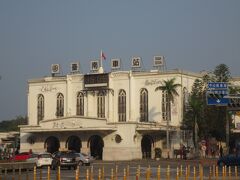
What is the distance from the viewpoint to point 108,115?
80.0 metres

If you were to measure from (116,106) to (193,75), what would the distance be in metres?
11.7

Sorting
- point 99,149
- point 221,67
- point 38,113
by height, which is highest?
point 221,67

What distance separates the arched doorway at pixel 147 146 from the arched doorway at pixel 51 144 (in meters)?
12.3

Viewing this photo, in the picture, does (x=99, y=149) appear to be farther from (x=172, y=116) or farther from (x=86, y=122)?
A: (x=172, y=116)

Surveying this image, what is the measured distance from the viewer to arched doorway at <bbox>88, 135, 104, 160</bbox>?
76.9 m

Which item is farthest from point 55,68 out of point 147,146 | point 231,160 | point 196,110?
point 231,160

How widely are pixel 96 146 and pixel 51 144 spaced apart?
676 centimetres

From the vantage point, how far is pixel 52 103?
8519 cm

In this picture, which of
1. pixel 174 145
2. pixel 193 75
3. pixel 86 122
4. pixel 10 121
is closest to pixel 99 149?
pixel 86 122

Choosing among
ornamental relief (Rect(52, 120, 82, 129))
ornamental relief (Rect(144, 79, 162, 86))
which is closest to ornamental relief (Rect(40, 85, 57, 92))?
ornamental relief (Rect(52, 120, 82, 129))

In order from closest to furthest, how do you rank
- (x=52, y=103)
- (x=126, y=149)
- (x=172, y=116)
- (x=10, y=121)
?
(x=126, y=149) < (x=172, y=116) < (x=52, y=103) < (x=10, y=121)

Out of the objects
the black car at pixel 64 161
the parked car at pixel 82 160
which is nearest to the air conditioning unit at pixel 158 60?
the parked car at pixel 82 160

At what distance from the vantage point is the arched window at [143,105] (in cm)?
7858

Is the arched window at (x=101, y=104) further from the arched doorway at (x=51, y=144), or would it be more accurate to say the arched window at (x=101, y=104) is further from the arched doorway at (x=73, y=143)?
the arched doorway at (x=51, y=144)
